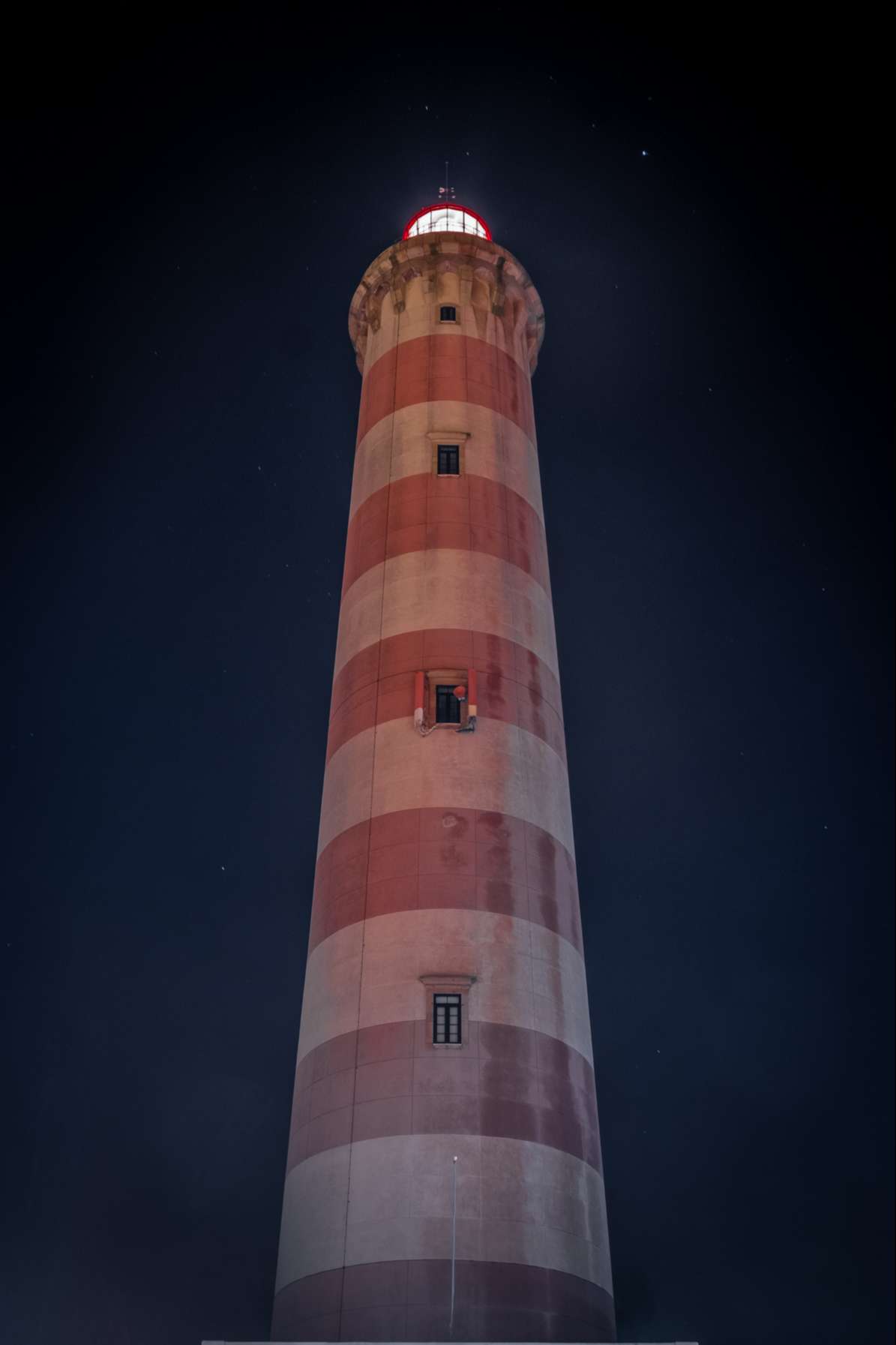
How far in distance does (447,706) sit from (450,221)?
932 inches

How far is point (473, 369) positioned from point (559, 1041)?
2262cm

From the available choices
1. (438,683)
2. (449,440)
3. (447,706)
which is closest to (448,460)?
(449,440)

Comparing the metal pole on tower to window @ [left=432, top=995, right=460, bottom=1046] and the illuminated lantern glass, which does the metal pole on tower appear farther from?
the illuminated lantern glass

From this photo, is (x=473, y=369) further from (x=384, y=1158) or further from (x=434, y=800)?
(x=384, y=1158)

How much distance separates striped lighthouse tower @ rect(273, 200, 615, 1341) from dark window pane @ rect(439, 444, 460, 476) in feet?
0.18

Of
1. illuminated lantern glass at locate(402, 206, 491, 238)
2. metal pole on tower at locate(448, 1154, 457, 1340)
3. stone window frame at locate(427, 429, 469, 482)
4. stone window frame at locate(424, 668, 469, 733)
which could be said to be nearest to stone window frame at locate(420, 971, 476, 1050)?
metal pole on tower at locate(448, 1154, 457, 1340)

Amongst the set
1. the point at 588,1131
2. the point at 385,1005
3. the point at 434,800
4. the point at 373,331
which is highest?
the point at 373,331

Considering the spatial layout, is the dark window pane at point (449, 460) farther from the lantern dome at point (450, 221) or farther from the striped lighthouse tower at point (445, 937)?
the lantern dome at point (450, 221)

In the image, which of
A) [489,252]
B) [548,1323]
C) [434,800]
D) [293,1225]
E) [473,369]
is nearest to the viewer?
[548,1323]

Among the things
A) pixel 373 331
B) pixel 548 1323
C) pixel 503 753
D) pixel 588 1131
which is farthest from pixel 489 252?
pixel 548 1323

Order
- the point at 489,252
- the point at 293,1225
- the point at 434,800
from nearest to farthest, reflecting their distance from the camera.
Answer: the point at 293,1225, the point at 434,800, the point at 489,252

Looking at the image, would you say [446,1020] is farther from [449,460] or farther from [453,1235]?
[449,460]

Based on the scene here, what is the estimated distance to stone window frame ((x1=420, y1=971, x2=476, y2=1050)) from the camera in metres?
28.5

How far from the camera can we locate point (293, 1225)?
92.2 feet
